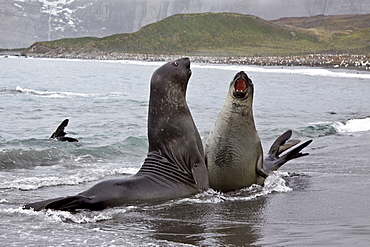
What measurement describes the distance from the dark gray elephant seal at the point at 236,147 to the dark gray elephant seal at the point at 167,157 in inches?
15.9

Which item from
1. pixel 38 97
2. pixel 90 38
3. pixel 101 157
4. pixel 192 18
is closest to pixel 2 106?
pixel 38 97

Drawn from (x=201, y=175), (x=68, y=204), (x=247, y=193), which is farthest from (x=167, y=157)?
(x=68, y=204)

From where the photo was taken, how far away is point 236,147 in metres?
7.22

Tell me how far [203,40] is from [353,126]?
6488 inches

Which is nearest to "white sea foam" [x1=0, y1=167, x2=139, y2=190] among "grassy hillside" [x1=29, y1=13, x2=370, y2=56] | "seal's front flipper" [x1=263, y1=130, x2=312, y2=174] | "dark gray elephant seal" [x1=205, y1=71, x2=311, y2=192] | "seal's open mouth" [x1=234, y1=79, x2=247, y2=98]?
"dark gray elephant seal" [x1=205, y1=71, x2=311, y2=192]

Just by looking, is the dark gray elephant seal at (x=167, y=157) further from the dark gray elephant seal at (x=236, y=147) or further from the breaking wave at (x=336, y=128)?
the breaking wave at (x=336, y=128)

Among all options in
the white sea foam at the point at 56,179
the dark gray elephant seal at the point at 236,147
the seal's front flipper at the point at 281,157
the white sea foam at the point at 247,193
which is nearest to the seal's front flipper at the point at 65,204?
the white sea foam at the point at 247,193

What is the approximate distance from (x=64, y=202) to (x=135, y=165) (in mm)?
4052

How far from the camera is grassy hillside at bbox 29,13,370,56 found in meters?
160

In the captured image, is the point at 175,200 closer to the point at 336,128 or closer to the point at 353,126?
the point at 336,128

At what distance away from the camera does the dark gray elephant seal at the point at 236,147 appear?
23.6 feet

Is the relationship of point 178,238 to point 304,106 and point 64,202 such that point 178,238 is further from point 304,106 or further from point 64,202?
point 304,106

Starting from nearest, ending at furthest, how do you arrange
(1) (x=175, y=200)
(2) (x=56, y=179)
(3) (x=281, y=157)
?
(1) (x=175, y=200), (2) (x=56, y=179), (3) (x=281, y=157)

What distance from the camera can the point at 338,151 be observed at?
1068cm
